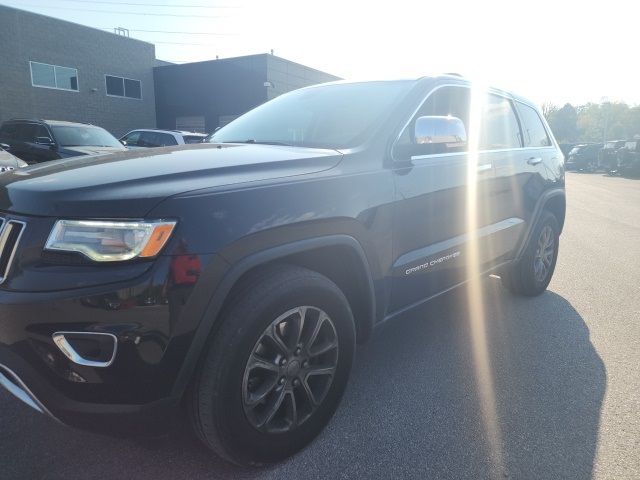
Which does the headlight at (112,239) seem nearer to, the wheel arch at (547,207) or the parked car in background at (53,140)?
the wheel arch at (547,207)

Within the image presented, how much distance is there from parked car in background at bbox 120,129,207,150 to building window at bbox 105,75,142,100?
42.1ft

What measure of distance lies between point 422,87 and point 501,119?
4.40ft

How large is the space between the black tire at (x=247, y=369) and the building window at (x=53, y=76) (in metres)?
24.8

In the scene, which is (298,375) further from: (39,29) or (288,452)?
(39,29)

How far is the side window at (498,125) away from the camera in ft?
11.8

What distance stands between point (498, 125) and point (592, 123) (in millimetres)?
110416

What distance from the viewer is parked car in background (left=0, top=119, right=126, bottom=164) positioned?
9273 millimetres

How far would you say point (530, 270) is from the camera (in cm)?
431

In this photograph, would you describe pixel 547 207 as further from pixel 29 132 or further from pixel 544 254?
pixel 29 132

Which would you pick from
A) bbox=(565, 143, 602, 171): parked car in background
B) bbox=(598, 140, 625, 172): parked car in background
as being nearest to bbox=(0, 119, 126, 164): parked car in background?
bbox=(598, 140, 625, 172): parked car in background

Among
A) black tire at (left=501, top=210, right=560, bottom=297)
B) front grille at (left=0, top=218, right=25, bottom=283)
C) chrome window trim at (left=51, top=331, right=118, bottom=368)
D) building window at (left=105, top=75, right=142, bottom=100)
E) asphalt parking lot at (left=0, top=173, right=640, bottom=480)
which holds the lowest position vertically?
asphalt parking lot at (left=0, top=173, right=640, bottom=480)

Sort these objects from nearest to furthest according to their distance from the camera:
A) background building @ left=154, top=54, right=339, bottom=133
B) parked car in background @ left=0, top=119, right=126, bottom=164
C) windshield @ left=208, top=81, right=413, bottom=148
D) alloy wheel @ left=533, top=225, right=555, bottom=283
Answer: windshield @ left=208, top=81, right=413, bottom=148 → alloy wheel @ left=533, top=225, right=555, bottom=283 → parked car in background @ left=0, top=119, right=126, bottom=164 → background building @ left=154, top=54, right=339, bottom=133

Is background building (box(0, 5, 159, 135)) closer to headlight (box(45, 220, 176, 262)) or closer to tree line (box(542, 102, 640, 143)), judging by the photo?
headlight (box(45, 220, 176, 262))

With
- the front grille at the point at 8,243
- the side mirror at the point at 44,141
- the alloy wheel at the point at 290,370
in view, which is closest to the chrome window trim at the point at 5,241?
the front grille at the point at 8,243
